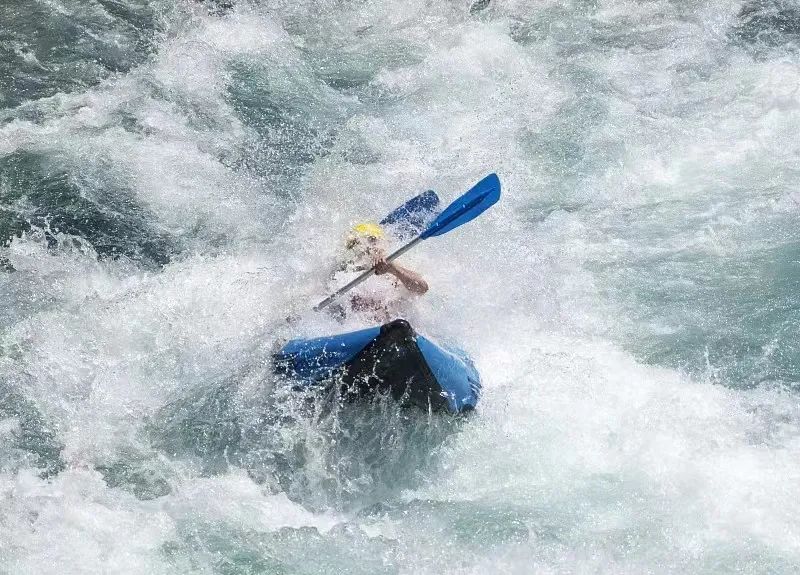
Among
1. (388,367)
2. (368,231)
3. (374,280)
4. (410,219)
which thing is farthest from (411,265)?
(388,367)

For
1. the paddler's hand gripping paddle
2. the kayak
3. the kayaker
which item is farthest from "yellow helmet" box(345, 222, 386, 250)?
the kayak

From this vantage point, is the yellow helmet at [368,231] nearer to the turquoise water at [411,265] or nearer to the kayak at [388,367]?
the turquoise water at [411,265]

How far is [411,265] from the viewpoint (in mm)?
6793

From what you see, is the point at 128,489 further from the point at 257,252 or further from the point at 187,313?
the point at 257,252

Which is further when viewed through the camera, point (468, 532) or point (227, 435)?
point (227, 435)

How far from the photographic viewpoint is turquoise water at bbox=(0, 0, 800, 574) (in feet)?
16.8

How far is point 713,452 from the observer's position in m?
5.48

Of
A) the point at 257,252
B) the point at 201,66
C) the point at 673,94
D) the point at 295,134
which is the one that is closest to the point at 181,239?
the point at 257,252

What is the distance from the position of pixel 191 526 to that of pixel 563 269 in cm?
327

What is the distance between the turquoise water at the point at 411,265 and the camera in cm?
512

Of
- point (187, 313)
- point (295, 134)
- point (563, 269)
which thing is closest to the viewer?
point (187, 313)

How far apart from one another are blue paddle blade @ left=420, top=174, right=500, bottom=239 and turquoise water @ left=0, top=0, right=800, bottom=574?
580 millimetres

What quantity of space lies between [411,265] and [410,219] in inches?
15.2

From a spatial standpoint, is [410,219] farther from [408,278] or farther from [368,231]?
[408,278]
